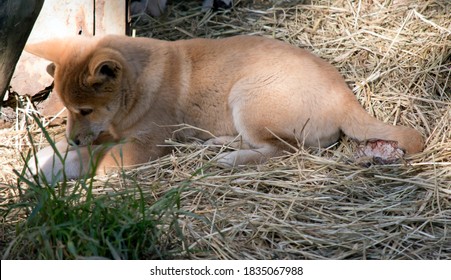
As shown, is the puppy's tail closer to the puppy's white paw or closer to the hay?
the hay

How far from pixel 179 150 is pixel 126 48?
2.68ft

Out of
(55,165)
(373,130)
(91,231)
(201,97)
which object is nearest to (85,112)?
(55,165)

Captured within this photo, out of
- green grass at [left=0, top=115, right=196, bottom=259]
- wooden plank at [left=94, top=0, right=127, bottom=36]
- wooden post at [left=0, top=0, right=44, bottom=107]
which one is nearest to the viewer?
green grass at [left=0, top=115, right=196, bottom=259]

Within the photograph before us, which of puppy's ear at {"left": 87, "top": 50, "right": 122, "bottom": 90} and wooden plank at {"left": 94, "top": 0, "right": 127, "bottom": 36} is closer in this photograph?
puppy's ear at {"left": 87, "top": 50, "right": 122, "bottom": 90}

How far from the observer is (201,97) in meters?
5.06

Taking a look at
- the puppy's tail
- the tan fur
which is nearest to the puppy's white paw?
the tan fur

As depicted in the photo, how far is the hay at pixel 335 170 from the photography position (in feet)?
12.0

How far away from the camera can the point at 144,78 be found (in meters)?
4.95

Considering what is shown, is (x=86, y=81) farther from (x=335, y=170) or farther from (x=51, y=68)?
(x=335, y=170)

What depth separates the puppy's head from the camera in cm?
461

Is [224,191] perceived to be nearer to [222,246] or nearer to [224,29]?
[222,246]

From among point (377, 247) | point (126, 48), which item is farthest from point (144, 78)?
point (377, 247)

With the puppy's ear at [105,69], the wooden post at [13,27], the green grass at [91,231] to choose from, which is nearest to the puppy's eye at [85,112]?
the puppy's ear at [105,69]

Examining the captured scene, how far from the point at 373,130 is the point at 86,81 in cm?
195
